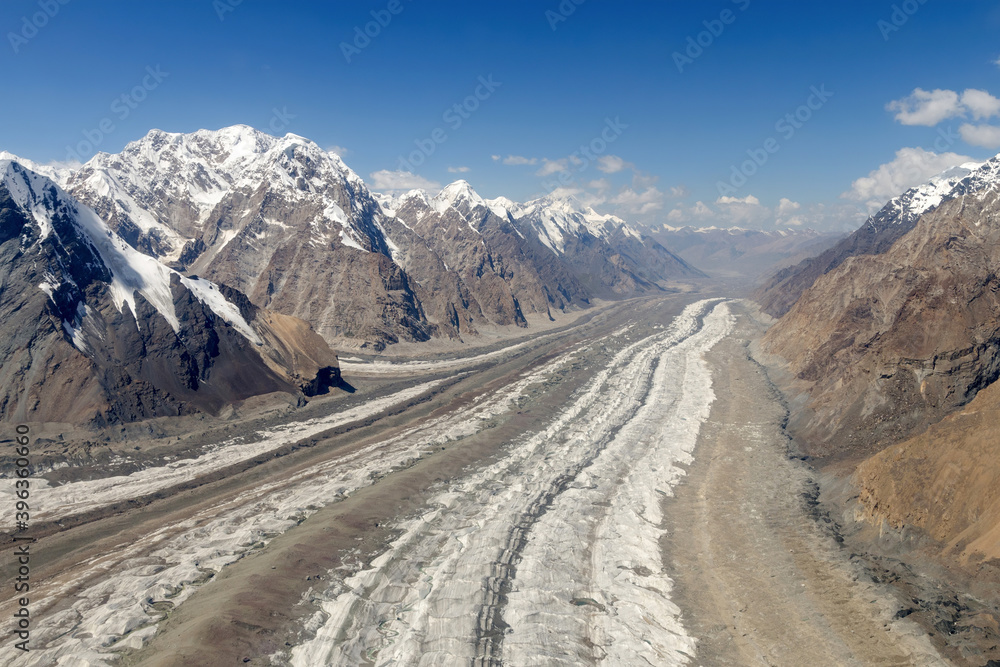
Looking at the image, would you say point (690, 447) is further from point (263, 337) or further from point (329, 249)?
point (329, 249)

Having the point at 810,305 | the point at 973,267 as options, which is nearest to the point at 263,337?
the point at 973,267

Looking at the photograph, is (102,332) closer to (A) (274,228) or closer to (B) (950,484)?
(B) (950,484)

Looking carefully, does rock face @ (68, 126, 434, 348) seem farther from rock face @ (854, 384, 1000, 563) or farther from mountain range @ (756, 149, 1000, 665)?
rock face @ (854, 384, 1000, 563)

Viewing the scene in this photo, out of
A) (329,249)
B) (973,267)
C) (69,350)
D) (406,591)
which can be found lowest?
(406,591)

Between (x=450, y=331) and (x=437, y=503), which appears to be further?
(x=450, y=331)

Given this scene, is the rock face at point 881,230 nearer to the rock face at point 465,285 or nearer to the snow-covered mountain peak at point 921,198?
the snow-covered mountain peak at point 921,198
